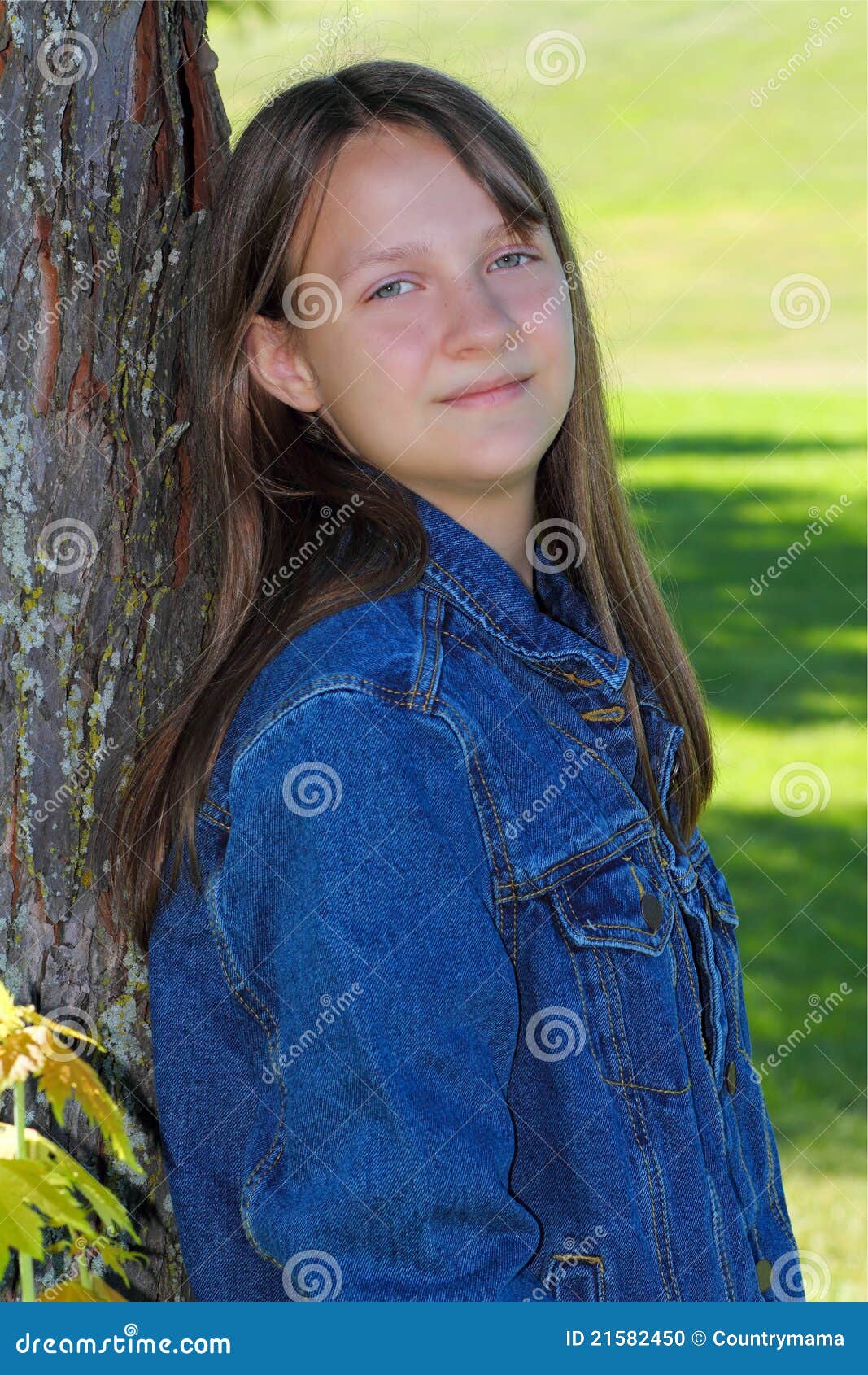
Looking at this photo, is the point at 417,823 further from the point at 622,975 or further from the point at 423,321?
the point at 423,321

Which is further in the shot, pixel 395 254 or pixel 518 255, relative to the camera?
pixel 518 255

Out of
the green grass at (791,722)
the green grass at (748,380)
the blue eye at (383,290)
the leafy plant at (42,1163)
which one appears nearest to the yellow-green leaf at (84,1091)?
the leafy plant at (42,1163)

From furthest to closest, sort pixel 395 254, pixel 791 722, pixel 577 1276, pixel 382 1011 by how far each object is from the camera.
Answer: pixel 791 722 → pixel 395 254 → pixel 577 1276 → pixel 382 1011

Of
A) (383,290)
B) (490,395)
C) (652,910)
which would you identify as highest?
(383,290)

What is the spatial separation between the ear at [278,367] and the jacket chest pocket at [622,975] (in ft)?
2.23

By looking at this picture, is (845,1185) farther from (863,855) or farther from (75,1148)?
(75,1148)

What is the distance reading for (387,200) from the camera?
5.36 ft

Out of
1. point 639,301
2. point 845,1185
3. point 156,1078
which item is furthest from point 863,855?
point 639,301

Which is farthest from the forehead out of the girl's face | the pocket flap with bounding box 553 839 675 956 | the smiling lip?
the pocket flap with bounding box 553 839 675 956

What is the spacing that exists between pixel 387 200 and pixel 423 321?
0.14 metres

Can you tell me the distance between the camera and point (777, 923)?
4629 millimetres

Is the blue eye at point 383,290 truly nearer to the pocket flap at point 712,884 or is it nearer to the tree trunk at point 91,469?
the tree trunk at point 91,469

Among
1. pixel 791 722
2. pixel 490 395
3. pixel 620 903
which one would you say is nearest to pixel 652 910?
pixel 620 903

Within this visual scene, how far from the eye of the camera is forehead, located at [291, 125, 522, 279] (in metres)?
1.63
